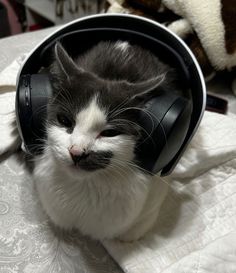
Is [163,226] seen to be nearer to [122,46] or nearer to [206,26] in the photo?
[122,46]

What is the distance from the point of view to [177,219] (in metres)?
0.82

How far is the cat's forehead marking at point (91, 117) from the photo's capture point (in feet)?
1.95

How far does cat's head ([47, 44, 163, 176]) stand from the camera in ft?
1.94

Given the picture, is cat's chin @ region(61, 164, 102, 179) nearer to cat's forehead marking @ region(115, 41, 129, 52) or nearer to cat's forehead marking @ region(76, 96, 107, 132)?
cat's forehead marking @ region(76, 96, 107, 132)

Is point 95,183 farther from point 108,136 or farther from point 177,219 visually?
point 177,219

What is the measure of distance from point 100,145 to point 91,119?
43 millimetres

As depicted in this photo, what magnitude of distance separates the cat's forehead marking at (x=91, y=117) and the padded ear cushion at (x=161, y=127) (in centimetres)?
8

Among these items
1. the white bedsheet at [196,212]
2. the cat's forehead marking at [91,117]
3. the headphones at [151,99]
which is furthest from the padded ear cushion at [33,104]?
the white bedsheet at [196,212]

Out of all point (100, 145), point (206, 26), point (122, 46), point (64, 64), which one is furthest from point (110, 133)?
point (206, 26)

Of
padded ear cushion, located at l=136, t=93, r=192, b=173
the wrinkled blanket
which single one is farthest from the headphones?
the wrinkled blanket

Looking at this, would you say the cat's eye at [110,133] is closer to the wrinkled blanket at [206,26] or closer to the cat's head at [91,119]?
the cat's head at [91,119]

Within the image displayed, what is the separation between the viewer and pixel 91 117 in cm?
60

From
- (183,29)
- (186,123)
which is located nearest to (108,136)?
(186,123)

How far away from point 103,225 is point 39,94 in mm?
275
